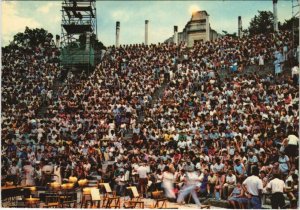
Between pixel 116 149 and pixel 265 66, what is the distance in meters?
9.83

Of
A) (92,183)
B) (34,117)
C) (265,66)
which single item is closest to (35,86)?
(34,117)

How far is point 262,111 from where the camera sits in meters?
17.5

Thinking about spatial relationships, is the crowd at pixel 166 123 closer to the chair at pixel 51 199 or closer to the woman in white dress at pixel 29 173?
the woman in white dress at pixel 29 173

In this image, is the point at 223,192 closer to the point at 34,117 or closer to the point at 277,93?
the point at 277,93

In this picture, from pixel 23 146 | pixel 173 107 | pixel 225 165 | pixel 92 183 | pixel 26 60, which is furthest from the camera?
pixel 26 60

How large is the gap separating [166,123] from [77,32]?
45.0 ft

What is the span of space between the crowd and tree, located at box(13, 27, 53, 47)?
Answer: 2746 centimetres

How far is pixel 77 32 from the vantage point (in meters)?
30.7

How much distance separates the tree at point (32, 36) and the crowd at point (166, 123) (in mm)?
27459

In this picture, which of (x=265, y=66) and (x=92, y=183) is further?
(x=265, y=66)

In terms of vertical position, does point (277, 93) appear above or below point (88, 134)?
above

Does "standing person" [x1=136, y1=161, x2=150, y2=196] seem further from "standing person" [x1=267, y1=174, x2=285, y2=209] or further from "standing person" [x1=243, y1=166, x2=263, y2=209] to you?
"standing person" [x1=267, y1=174, x2=285, y2=209]

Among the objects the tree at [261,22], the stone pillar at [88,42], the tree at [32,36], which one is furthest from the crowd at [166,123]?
the tree at [32,36]

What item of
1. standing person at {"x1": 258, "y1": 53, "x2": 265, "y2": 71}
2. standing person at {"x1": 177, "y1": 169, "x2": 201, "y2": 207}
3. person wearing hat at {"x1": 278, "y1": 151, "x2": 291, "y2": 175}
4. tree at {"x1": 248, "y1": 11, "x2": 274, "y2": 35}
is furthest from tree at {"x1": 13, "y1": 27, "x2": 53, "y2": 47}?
person wearing hat at {"x1": 278, "y1": 151, "x2": 291, "y2": 175}
